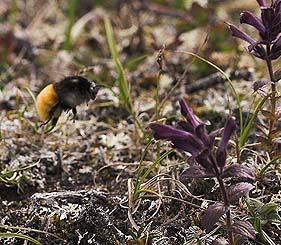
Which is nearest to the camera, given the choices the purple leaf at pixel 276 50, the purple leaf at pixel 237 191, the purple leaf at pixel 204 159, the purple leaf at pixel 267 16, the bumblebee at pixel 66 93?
the purple leaf at pixel 204 159

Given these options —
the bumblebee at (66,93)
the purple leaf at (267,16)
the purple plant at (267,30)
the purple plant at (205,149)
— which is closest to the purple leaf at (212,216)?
the purple plant at (205,149)

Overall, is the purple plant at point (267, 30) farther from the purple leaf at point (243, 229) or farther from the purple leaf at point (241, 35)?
the purple leaf at point (243, 229)

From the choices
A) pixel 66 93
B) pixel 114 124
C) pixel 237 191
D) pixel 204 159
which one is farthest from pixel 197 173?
pixel 114 124

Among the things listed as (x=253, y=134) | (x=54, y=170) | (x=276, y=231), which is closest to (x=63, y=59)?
(x=54, y=170)

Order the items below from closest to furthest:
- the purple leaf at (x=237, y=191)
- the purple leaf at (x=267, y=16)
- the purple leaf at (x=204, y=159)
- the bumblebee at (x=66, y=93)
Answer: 1. the purple leaf at (x=204, y=159)
2. the purple leaf at (x=237, y=191)
3. the purple leaf at (x=267, y=16)
4. the bumblebee at (x=66, y=93)

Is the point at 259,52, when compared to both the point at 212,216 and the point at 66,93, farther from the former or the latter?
the point at 66,93

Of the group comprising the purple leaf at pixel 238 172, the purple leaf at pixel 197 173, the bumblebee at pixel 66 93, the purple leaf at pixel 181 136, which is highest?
the purple leaf at pixel 181 136
